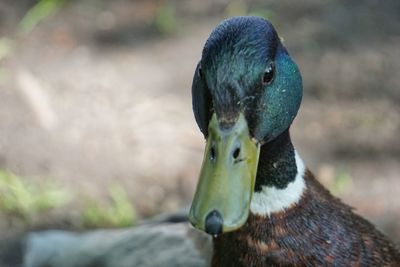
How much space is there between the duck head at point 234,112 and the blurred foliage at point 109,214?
1544mm

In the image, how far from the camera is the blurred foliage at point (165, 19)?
434cm

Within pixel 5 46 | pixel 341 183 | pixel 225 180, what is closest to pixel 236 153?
pixel 225 180

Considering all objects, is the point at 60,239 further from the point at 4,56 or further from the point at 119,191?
the point at 4,56

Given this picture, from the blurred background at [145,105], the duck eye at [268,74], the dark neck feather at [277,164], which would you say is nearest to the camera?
the duck eye at [268,74]

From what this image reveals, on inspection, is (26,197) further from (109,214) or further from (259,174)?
(259,174)

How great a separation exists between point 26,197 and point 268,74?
1.85 metres

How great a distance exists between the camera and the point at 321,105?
392 centimetres

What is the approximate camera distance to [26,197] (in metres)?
3.47

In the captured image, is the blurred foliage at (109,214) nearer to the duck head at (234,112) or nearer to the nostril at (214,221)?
the duck head at (234,112)

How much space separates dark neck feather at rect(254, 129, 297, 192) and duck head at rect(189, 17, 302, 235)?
0.25 feet

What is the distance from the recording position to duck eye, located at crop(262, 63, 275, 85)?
6.08 ft

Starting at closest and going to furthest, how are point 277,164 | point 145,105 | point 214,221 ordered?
point 214,221 < point 277,164 < point 145,105

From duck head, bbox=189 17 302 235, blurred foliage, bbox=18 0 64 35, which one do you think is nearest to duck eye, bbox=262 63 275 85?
duck head, bbox=189 17 302 235

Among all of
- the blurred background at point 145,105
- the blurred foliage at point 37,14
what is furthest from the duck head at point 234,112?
the blurred foliage at point 37,14
